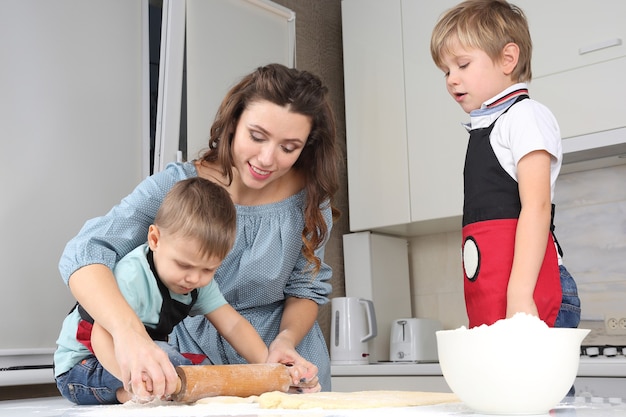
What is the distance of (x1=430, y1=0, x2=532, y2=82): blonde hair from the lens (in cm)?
126

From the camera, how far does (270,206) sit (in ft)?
4.88

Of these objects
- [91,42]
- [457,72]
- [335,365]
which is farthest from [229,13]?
[457,72]

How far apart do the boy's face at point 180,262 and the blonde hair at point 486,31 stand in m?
0.58

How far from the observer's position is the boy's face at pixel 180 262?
1.13 meters

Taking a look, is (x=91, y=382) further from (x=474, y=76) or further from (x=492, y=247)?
(x=474, y=76)

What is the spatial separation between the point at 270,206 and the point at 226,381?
1.97 ft

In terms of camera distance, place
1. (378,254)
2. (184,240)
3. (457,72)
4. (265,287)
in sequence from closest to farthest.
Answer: (184,240)
(457,72)
(265,287)
(378,254)

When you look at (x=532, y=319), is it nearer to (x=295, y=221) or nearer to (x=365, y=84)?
(x=295, y=221)

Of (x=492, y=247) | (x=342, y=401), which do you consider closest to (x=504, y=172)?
(x=492, y=247)

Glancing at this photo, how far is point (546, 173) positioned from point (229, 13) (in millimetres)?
1790

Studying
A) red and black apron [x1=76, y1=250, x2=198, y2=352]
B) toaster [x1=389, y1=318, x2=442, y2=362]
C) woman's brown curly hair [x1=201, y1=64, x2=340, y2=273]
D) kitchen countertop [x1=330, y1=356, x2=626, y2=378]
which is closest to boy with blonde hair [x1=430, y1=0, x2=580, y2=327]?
woman's brown curly hair [x1=201, y1=64, x2=340, y2=273]

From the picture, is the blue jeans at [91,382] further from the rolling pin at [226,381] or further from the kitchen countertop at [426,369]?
the kitchen countertop at [426,369]

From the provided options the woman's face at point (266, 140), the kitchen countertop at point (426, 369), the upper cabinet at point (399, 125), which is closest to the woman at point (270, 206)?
the woman's face at point (266, 140)

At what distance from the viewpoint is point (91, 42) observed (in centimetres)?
224
